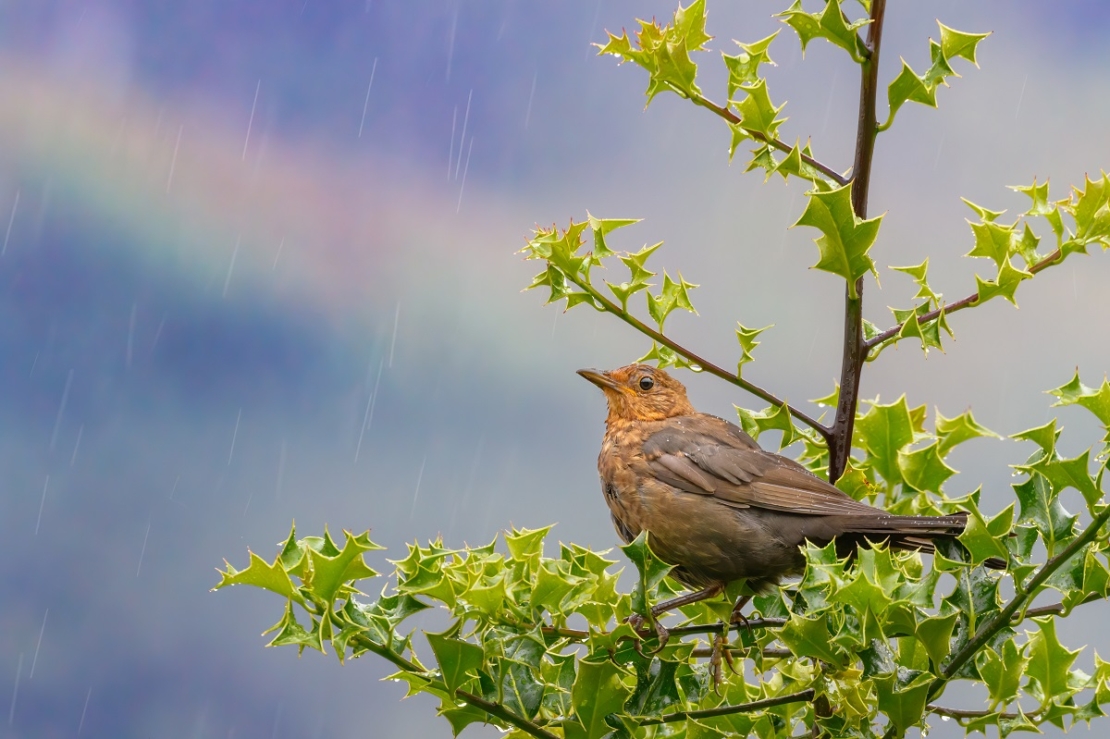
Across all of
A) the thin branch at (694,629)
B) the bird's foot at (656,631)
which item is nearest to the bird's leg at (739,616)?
the thin branch at (694,629)

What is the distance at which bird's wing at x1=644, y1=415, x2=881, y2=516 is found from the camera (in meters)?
2.75

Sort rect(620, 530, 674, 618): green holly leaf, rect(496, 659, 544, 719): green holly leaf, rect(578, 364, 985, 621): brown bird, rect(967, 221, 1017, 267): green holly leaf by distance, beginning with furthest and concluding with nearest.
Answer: rect(578, 364, 985, 621): brown bird → rect(967, 221, 1017, 267): green holly leaf → rect(496, 659, 544, 719): green holly leaf → rect(620, 530, 674, 618): green holly leaf

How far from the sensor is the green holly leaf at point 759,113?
2.55m

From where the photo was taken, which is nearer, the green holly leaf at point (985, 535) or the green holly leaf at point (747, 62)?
the green holly leaf at point (985, 535)

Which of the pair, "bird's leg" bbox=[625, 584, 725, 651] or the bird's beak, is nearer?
"bird's leg" bbox=[625, 584, 725, 651]

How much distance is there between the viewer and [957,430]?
298 cm

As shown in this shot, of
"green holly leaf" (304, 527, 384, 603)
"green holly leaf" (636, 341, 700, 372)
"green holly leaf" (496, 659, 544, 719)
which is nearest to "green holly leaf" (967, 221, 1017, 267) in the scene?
"green holly leaf" (636, 341, 700, 372)

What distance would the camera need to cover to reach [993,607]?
1973mm

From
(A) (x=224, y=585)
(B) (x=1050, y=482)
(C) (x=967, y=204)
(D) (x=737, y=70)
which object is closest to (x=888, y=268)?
(C) (x=967, y=204)

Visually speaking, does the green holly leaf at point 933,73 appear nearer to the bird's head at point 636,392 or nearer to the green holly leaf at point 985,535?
the green holly leaf at point 985,535

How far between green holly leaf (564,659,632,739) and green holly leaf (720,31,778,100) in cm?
133

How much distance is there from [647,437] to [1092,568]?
146 centimetres

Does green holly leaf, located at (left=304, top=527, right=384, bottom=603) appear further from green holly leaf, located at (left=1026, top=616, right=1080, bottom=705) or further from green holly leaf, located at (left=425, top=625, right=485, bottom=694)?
green holly leaf, located at (left=1026, top=616, right=1080, bottom=705)

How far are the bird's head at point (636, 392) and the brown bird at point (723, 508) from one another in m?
0.09
